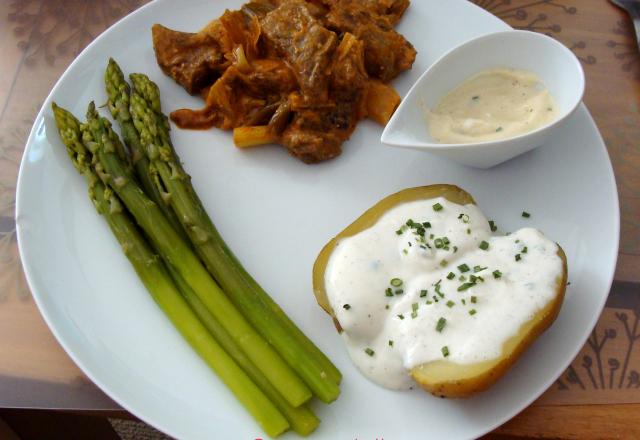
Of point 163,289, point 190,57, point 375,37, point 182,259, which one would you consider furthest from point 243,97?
point 163,289

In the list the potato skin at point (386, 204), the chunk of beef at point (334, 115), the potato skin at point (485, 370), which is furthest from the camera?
the chunk of beef at point (334, 115)

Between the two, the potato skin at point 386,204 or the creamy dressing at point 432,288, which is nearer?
the creamy dressing at point 432,288

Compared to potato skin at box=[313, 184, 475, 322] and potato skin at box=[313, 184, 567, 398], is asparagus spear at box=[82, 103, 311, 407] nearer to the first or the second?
potato skin at box=[313, 184, 475, 322]

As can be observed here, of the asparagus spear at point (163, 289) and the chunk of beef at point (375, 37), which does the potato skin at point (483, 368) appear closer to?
the asparagus spear at point (163, 289)

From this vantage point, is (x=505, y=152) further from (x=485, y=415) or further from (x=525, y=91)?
(x=485, y=415)

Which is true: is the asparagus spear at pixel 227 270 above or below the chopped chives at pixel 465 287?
above

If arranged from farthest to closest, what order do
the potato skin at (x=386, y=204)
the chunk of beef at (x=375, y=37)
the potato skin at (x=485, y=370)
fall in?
the chunk of beef at (x=375, y=37), the potato skin at (x=386, y=204), the potato skin at (x=485, y=370)

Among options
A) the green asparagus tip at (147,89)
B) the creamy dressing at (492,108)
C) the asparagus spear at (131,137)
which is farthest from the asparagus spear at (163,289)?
the creamy dressing at (492,108)
